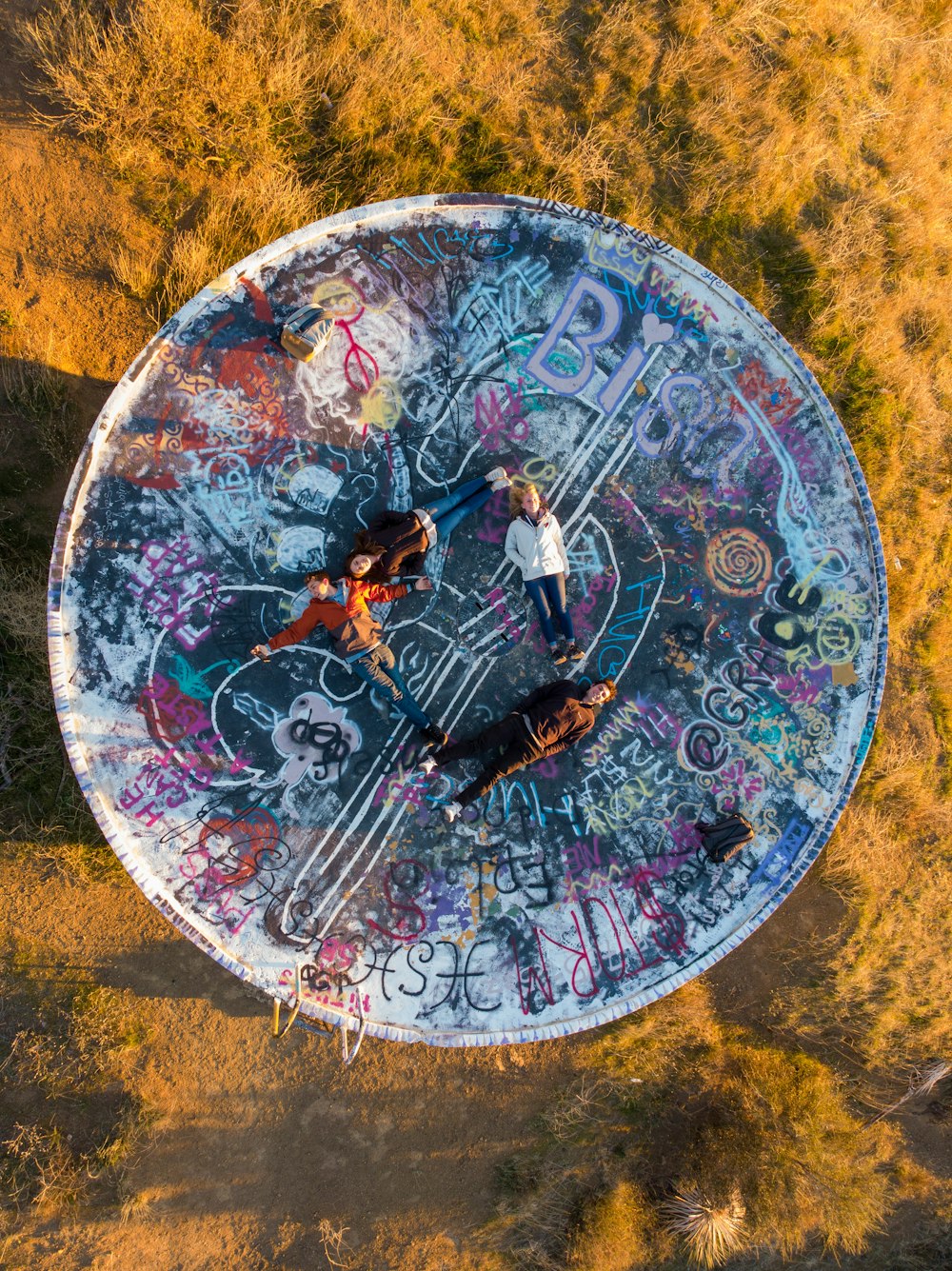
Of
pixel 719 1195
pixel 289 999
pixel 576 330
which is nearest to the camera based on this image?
pixel 289 999

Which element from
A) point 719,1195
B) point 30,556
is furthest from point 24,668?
point 719,1195

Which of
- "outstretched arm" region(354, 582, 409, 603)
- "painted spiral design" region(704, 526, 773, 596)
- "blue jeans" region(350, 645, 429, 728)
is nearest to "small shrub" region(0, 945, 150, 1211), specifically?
"blue jeans" region(350, 645, 429, 728)

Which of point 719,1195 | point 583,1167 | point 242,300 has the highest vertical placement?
point 242,300

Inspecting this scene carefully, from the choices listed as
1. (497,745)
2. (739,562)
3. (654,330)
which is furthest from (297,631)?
(654,330)

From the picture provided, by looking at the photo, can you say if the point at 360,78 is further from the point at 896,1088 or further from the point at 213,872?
the point at 896,1088

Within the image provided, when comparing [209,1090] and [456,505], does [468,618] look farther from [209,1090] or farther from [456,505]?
[209,1090]

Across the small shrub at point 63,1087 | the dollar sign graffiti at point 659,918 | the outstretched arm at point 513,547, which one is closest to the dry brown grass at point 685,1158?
the dollar sign graffiti at point 659,918
